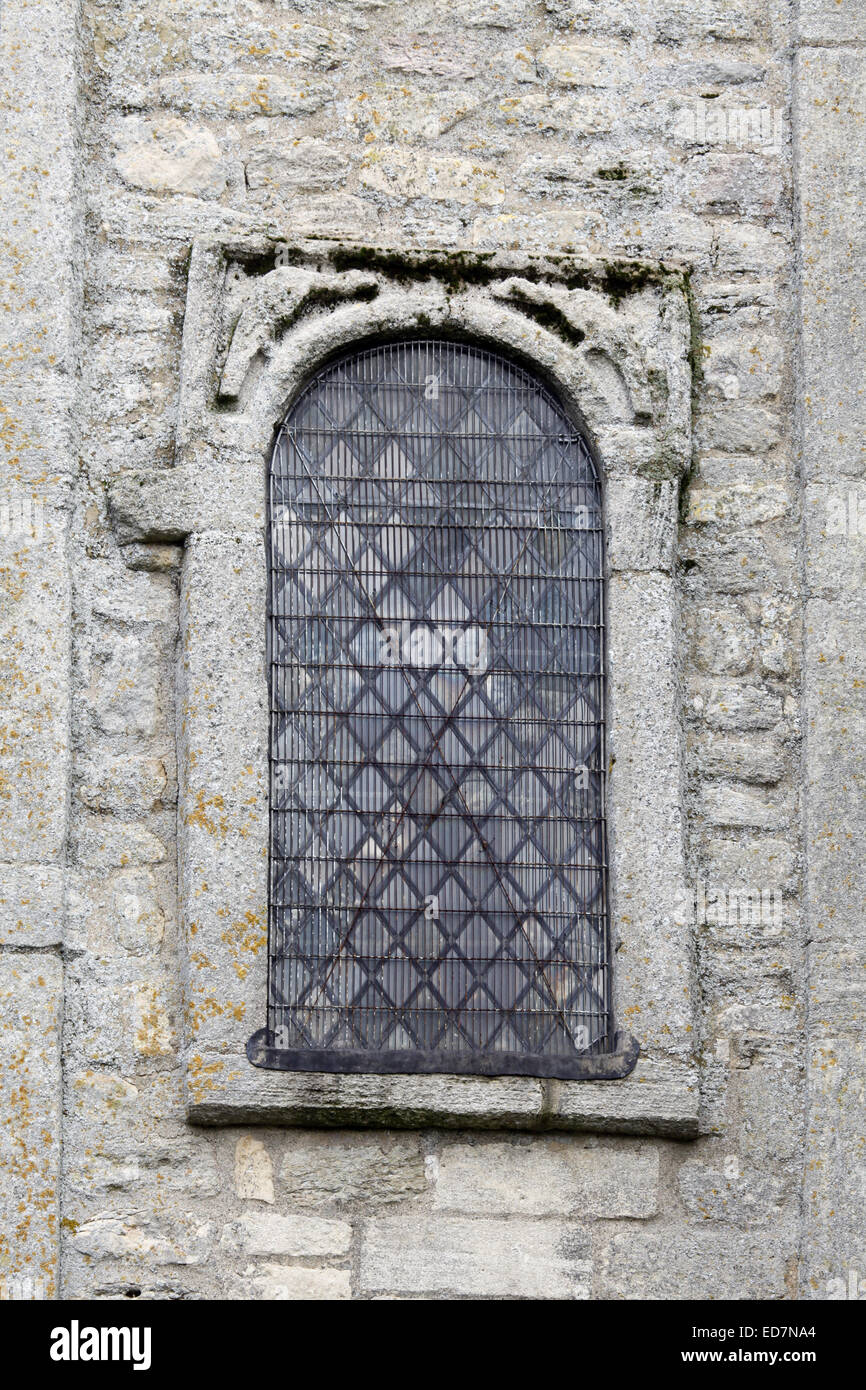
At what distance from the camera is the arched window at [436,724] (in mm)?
5188

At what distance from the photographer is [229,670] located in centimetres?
524

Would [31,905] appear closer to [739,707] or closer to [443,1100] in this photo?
[443,1100]

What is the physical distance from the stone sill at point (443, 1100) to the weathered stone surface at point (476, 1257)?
0.22 m

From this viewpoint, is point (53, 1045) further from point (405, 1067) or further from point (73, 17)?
point (73, 17)

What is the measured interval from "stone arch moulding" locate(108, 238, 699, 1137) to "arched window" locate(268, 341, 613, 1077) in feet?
0.23

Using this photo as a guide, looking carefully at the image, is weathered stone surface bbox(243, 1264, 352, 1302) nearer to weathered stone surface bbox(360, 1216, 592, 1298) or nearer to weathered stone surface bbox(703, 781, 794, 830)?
weathered stone surface bbox(360, 1216, 592, 1298)

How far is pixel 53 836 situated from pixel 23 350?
1182 millimetres

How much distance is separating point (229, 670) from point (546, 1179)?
1.38 m

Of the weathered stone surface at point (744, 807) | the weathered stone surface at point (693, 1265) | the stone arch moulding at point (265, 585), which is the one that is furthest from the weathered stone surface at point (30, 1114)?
the weathered stone surface at point (744, 807)

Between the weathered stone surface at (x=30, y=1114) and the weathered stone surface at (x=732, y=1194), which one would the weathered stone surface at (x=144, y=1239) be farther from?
the weathered stone surface at (x=732, y=1194)

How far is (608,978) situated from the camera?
17.2 feet

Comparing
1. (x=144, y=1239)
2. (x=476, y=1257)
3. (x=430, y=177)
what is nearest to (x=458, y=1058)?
(x=476, y=1257)

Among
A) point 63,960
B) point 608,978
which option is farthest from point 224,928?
point 608,978

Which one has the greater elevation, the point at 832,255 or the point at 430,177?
the point at 430,177
